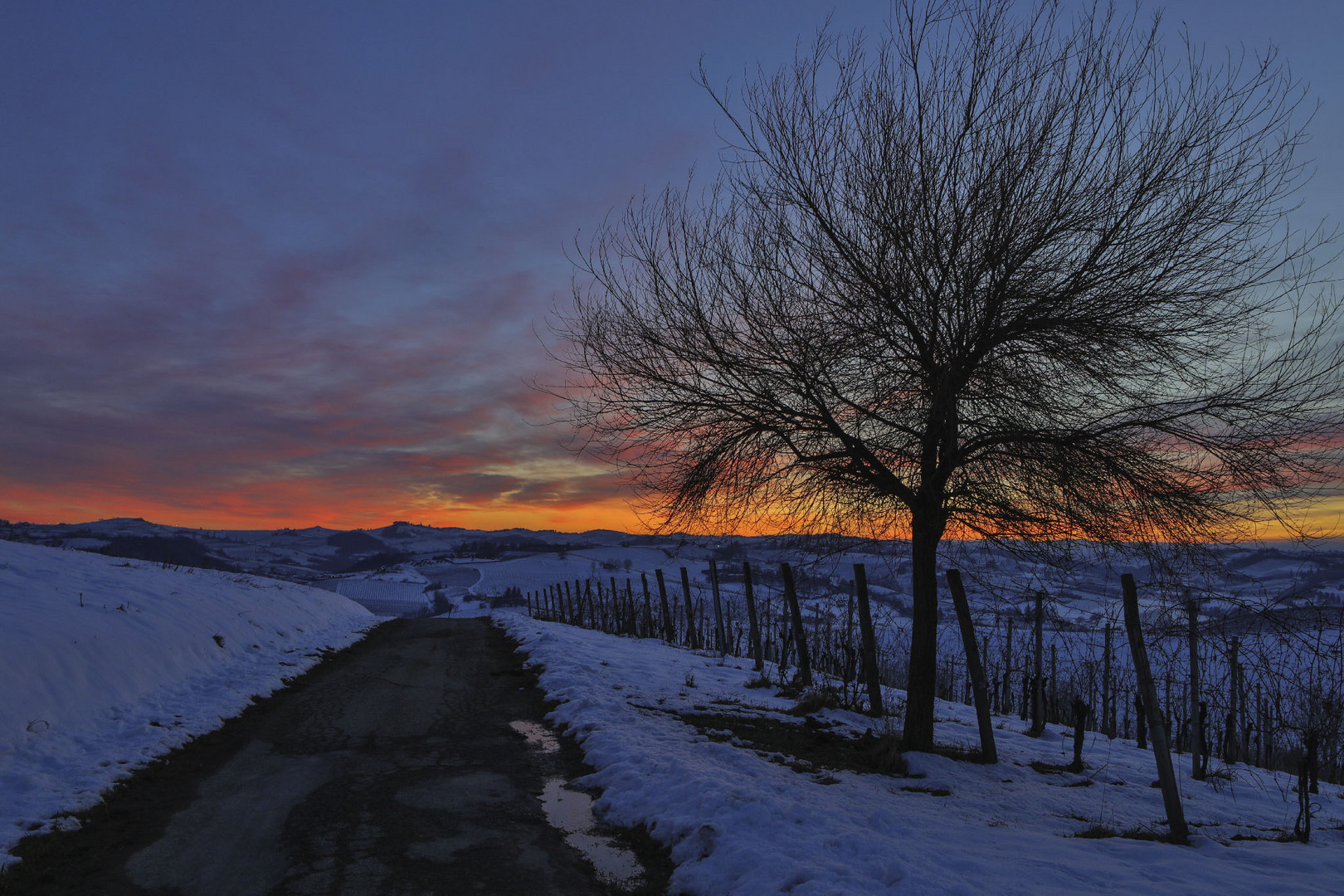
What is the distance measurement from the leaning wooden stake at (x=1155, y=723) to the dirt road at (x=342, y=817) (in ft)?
14.4

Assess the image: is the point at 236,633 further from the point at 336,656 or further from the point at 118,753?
the point at 118,753

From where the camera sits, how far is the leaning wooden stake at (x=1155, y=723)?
19.4 ft

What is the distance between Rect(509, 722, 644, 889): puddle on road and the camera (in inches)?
192

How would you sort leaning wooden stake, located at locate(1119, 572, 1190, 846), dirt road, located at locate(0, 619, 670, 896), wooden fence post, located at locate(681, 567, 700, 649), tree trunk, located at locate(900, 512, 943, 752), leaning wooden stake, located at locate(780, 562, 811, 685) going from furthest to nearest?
wooden fence post, located at locate(681, 567, 700, 649), leaning wooden stake, located at locate(780, 562, 811, 685), tree trunk, located at locate(900, 512, 943, 752), leaning wooden stake, located at locate(1119, 572, 1190, 846), dirt road, located at locate(0, 619, 670, 896)

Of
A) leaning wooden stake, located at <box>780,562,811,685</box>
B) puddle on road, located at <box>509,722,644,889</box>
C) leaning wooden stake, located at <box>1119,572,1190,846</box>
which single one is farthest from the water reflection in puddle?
leaning wooden stake, located at <box>780,562,811,685</box>

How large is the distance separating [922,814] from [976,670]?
335 cm

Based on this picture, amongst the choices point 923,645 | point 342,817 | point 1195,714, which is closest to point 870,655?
point 923,645

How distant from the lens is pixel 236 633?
47.9 ft

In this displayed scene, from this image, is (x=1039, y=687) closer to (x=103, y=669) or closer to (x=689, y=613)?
(x=689, y=613)

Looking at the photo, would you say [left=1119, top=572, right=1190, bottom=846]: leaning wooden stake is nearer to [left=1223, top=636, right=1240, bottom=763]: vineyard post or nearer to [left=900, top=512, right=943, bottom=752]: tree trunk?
[left=900, top=512, right=943, bottom=752]: tree trunk

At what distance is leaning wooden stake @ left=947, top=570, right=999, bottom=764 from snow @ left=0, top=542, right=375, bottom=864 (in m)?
9.38

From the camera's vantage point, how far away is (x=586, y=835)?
18.2 ft

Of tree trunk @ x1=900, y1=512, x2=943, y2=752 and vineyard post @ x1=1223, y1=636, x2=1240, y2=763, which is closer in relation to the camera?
tree trunk @ x1=900, y1=512, x2=943, y2=752

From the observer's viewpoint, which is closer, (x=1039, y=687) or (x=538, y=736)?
(x=538, y=736)
